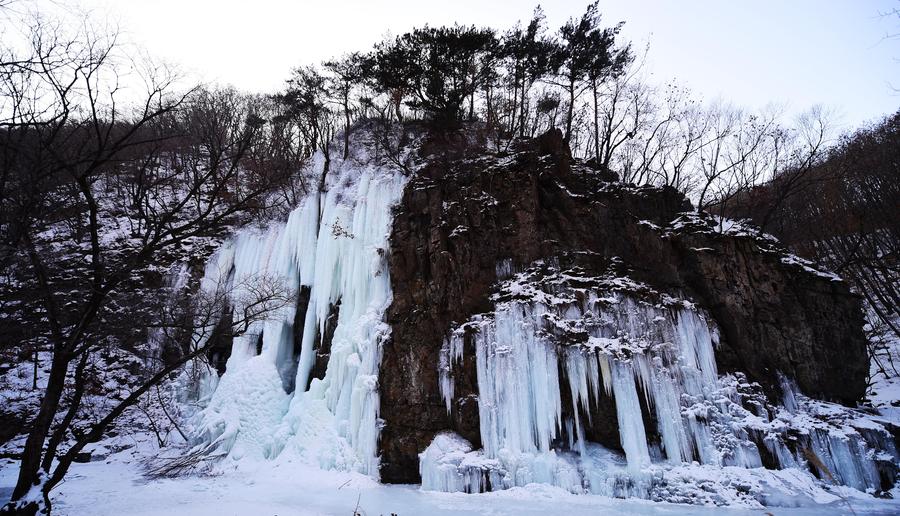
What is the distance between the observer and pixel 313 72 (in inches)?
727

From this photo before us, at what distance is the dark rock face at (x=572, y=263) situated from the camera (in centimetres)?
997

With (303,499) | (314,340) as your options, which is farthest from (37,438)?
(314,340)

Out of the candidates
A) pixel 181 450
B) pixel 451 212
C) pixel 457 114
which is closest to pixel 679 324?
pixel 451 212

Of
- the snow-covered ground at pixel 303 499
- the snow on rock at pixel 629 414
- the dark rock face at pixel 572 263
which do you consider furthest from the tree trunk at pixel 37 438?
the snow on rock at pixel 629 414

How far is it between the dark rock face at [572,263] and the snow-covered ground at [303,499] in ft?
4.55

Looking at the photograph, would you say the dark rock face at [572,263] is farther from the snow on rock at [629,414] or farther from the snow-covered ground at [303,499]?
the snow-covered ground at [303,499]

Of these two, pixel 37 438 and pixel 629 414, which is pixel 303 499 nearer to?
pixel 37 438

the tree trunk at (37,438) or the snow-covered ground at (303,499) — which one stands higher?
the tree trunk at (37,438)

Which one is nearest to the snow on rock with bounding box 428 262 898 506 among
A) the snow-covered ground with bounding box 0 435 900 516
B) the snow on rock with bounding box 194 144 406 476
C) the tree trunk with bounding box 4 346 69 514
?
the snow-covered ground with bounding box 0 435 900 516

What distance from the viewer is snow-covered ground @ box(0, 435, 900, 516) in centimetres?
718

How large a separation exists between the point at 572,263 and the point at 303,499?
824 centimetres

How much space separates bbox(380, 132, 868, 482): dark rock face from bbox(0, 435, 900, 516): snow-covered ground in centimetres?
139

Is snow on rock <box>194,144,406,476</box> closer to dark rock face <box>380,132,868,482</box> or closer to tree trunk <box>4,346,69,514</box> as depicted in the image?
dark rock face <box>380,132,868,482</box>

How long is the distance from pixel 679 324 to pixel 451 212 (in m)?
6.70
